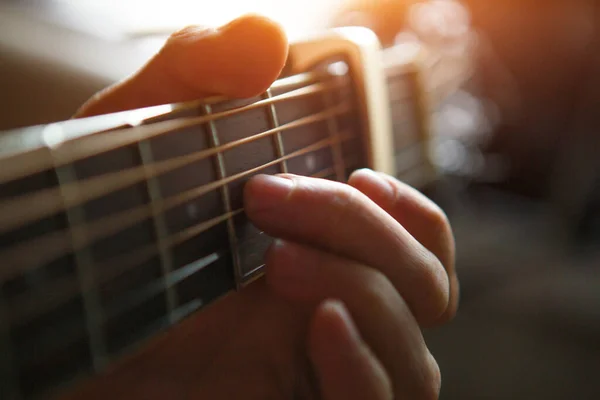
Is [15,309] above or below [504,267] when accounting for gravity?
above

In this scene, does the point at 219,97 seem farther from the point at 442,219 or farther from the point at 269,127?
the point at 442,219

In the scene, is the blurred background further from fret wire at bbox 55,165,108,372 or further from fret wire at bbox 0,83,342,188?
fret wire at bbox 55,165,108,372

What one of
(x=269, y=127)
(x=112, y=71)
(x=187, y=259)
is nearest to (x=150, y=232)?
(x=187, y=259)

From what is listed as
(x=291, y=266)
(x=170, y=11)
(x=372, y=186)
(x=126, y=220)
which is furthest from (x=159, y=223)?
(x=170, y=11)

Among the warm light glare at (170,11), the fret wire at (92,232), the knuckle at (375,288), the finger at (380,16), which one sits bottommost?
the knuckle at (375,288)

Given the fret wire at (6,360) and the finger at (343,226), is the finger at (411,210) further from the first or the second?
the fret wire at (6,360)

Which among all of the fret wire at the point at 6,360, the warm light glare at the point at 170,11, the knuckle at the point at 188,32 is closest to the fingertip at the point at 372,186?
the knuckle at the point at 188,32

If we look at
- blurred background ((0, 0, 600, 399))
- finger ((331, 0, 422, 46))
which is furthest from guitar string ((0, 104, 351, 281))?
finger ((331, 0, 422, 46))
